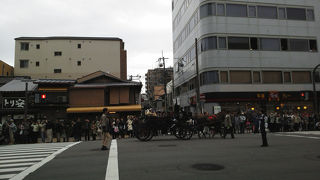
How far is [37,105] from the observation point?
2936cm

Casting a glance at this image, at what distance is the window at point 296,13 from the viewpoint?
3288 centimetres

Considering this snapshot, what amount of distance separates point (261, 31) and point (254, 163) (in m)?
27.3

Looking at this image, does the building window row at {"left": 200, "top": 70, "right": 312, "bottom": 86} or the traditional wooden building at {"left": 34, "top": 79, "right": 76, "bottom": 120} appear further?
the building window row at {"left": 200, "top": 70, "right": 312, "bottom": 86}

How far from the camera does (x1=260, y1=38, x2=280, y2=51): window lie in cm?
3153

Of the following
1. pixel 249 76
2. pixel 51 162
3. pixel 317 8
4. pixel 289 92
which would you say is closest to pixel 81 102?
pixel 249 76

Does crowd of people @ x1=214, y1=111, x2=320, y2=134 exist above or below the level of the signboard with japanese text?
below

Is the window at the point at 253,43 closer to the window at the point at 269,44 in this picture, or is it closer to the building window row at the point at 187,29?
the window at the point at 269,44

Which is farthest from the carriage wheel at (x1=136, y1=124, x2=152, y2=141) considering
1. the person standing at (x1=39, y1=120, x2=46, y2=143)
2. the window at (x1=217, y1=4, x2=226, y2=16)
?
the window at (x1=217, y1=4, x2=226, y2=16)

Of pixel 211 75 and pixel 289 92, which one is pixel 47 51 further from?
pixel 289 92

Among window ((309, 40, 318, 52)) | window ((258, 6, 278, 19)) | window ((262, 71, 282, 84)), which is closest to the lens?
window ((262, 71, 282, 84))

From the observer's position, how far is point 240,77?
30.4m

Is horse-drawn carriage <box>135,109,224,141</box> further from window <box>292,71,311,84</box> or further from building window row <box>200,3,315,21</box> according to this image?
window <box>292,71,311,84</box>

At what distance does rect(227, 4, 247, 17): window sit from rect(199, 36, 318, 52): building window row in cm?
293

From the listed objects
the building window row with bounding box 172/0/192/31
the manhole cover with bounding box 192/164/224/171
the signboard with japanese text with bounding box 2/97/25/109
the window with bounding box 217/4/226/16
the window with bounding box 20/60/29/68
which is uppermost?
the building window row with bounding box 172/0/192/31
